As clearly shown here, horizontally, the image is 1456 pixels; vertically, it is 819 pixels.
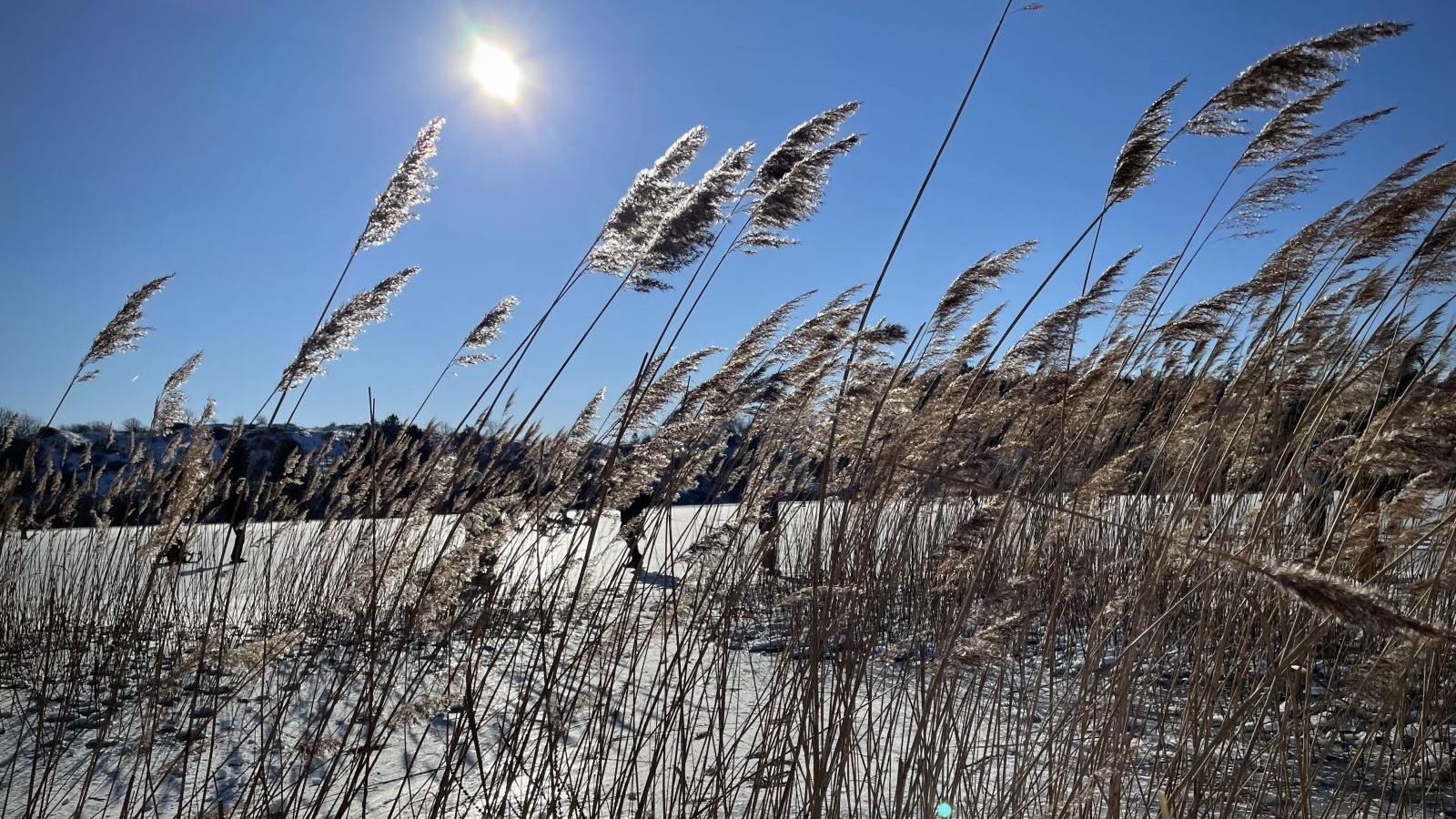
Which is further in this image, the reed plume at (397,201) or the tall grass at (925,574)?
the reed plume at (397,201)

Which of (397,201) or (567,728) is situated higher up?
(397,201)

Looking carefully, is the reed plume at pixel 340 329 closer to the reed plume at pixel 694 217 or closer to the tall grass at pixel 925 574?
the tall grass at pixel 925 574

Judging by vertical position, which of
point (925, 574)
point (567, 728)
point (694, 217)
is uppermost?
point (694, 217)

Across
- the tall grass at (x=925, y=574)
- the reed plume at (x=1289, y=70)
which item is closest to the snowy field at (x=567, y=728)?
the tall grass at (x=925, y=574)

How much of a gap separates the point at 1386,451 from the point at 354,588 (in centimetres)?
244

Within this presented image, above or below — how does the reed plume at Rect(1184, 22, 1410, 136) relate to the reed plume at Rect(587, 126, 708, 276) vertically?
above

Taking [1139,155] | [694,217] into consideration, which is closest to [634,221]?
[694,217]

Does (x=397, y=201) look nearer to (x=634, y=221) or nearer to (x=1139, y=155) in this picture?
(x=634, y=221)

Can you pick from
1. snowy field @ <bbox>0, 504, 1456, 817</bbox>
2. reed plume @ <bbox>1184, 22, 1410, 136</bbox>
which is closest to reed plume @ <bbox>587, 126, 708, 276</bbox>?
snowy field @ <bbox>0, 504, 1456, 817</bbox>

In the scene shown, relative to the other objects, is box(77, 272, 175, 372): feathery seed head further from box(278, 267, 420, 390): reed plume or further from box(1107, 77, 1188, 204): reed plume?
box(1107, 77, 1188, 204): reed plume

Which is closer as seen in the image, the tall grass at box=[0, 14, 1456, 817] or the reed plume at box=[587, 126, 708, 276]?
the tall grass at box=[0, 14, 1456, 817]

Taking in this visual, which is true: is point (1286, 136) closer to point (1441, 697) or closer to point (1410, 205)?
point (1410, 205)

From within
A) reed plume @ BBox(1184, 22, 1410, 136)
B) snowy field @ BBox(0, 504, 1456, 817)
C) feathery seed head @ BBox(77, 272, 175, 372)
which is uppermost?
reed plume @ BBox(1184, 22, 1410, 136)

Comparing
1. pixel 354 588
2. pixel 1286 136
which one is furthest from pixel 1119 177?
pixel 354 588
